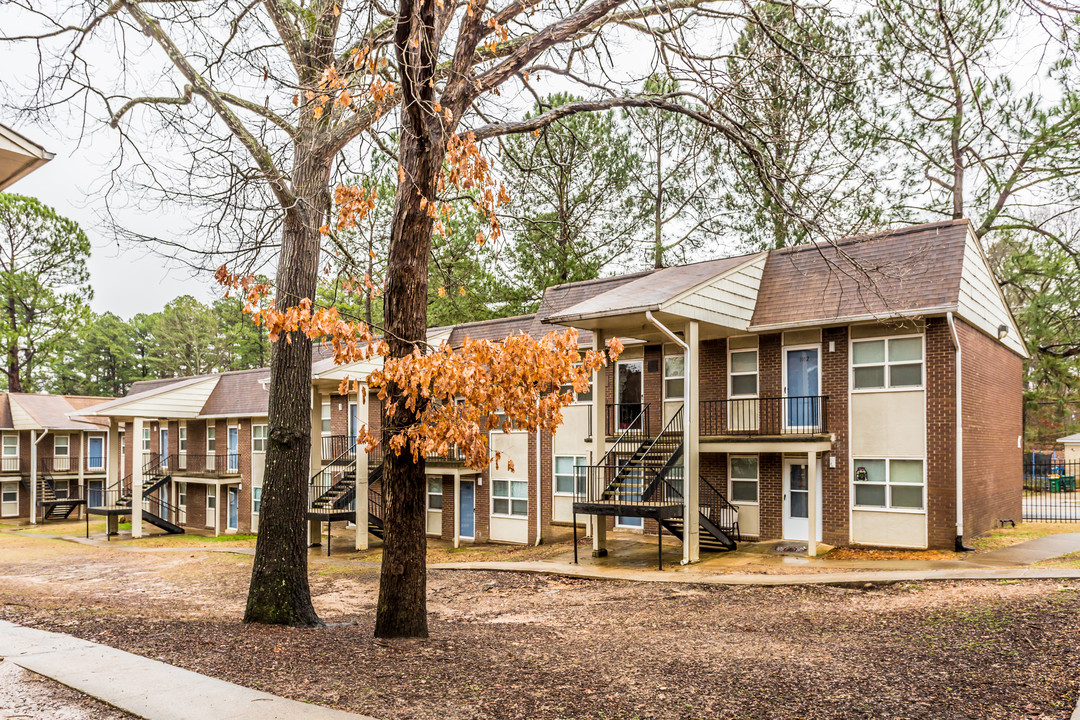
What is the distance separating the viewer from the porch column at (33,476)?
3740 centimetres

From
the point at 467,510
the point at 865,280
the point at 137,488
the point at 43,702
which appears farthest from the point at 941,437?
the point at 137,488

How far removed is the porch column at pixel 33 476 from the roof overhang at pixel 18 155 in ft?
123

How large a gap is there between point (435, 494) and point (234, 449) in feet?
39.3

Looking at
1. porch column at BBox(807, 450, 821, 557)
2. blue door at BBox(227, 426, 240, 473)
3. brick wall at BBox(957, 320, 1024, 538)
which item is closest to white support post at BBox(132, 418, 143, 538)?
blue door at BBox(227, 426, 240, 473)

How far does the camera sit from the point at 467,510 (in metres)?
24.1

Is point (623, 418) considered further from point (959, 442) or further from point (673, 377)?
point (959, 442)

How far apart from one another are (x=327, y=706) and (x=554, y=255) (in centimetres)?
2424

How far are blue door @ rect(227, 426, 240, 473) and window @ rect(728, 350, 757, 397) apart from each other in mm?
21857

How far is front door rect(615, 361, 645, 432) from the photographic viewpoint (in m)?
20.9

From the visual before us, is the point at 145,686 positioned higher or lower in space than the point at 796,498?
higher

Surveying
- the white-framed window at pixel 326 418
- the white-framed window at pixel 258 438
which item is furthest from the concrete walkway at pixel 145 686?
the white-framed window at pixel 258 438

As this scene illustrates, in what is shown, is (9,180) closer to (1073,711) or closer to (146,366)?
(1073,711)

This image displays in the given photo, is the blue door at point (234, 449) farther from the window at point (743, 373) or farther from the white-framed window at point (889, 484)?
the white-framed window at point (889, 484)

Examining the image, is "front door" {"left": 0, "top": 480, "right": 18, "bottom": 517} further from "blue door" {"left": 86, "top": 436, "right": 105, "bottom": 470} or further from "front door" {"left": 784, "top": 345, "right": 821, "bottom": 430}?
"front door" {"left": 784, "top": 345, "right": 821, "bottom": 430}
